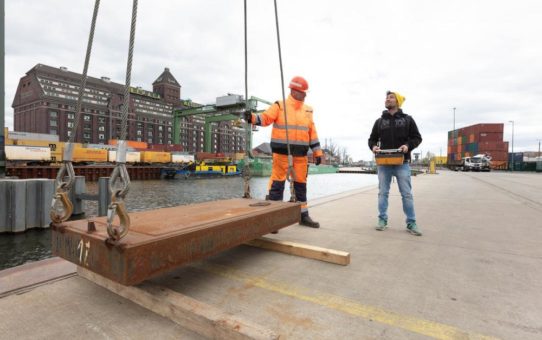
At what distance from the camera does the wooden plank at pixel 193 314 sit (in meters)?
1.17

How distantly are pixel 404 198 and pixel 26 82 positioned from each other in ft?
265

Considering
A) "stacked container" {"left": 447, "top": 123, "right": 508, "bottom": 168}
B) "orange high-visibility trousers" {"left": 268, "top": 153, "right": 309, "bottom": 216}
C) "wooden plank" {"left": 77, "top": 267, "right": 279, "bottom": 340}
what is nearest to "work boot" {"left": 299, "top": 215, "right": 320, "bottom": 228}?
"orange high-visibility trousers" {"left": 268, "top": 153, "right": 309, "bottom": 216}

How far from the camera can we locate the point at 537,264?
2234 millimetres

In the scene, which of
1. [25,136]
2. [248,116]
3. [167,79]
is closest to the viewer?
[248,116]

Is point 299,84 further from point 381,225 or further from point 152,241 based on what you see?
point 152,241

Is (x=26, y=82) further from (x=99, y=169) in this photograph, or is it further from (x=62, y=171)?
(x=62, y=171)

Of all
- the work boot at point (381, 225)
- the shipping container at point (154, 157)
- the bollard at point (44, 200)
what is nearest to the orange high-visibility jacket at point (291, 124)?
the work boot at point (381, 225)

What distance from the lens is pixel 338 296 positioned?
1.67 meters

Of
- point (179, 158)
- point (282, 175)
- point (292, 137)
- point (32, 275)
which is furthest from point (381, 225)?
point (179, 158)

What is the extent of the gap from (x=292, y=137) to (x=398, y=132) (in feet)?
4.42

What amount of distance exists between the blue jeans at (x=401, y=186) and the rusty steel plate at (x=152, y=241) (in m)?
2.07

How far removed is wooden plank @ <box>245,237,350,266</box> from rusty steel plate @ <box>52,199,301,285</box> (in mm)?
422

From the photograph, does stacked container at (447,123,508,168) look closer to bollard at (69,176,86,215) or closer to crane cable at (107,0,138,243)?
bollard at (69,176,86,215)

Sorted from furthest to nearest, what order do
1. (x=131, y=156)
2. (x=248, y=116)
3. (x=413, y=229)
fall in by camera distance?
(x=131, y=156), (x=413, y=229), (x=248, y=116)
